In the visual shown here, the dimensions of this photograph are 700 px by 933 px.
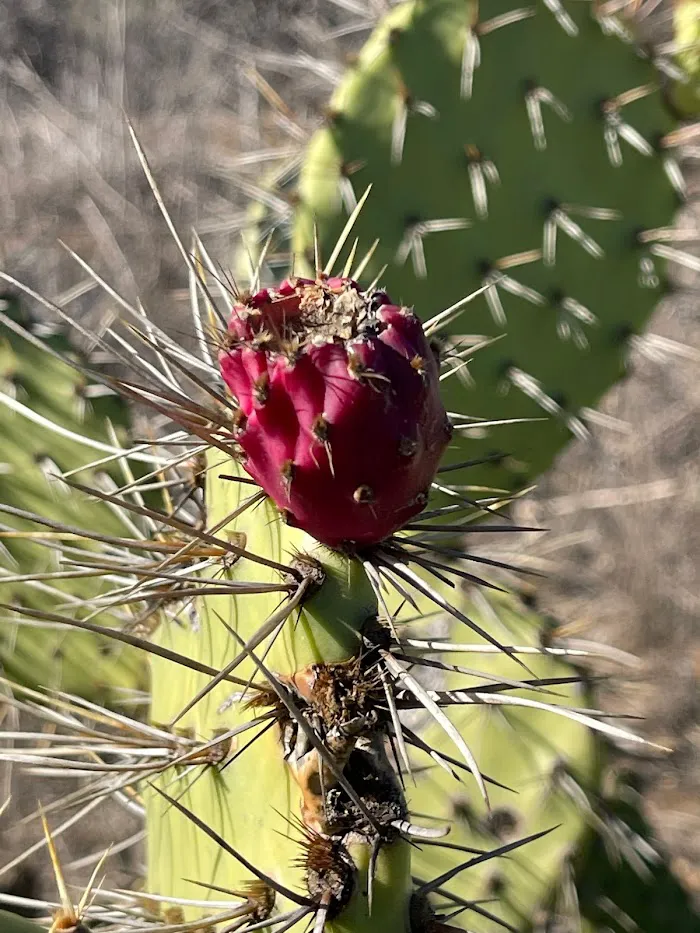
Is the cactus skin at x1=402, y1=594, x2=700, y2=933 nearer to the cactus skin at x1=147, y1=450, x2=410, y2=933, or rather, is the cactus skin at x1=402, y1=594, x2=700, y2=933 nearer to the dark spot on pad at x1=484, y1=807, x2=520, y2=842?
the dark spot on pad at x1=484, y1=807, x2=520, y2=842

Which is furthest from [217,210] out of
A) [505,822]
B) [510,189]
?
[505,822]

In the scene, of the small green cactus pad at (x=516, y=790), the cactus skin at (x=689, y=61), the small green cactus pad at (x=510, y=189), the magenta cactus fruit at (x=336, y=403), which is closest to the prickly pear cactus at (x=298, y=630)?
the magenta cactus fruit at (x=336, y=403)

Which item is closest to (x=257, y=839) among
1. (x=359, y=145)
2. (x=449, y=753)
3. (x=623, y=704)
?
(x=449, y=753)

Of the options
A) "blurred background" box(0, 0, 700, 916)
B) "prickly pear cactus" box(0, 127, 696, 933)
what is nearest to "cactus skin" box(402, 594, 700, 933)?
"prickly pear cactus" box(0, 127, 696, 933)

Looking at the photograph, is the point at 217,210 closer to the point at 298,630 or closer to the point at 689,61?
the point at 689,61

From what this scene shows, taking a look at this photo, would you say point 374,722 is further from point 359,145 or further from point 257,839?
point 359,145

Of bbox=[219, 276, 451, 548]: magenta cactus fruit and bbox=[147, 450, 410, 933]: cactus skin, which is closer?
bbox=[219, 276, 451, 548]: magenta cactus fruit
